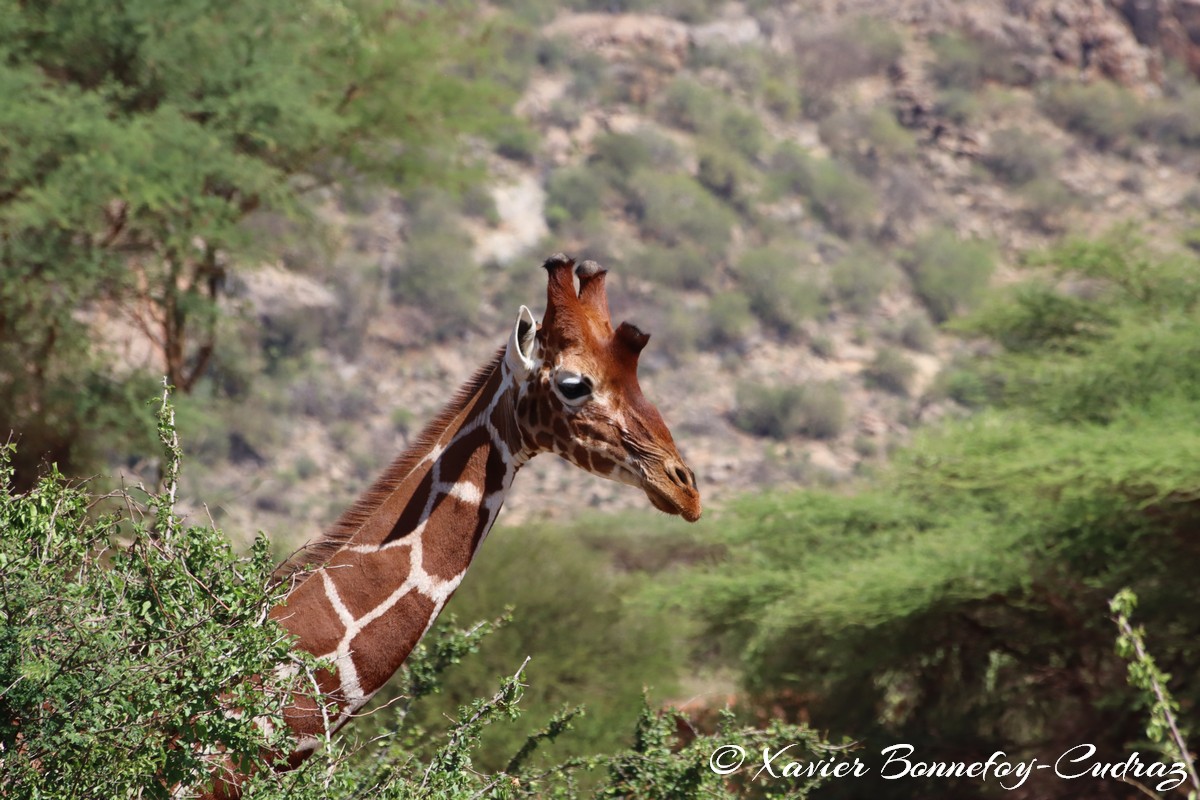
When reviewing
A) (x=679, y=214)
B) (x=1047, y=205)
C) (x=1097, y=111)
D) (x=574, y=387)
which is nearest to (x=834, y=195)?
(x=679, y=214)

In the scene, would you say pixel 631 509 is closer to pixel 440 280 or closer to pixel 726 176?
pixel 440 280

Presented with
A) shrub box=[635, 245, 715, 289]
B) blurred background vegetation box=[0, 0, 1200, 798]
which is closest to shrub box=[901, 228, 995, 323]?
shrub box=[635, 245, 715, 289]

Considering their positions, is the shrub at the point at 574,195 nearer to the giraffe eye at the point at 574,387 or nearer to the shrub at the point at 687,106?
the shrub at the point at 687,106

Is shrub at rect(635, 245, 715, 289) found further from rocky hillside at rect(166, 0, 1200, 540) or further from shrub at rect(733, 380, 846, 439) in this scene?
shrub at rect(733, 380, 846, 439)

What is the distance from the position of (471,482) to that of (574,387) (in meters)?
0.39

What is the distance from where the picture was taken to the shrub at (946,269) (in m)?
46.9

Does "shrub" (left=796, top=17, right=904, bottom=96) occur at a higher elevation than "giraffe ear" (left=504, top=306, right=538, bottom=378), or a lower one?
lower

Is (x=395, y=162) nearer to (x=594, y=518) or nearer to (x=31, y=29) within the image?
(x=31, y=29)

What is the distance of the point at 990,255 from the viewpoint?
49406 mm

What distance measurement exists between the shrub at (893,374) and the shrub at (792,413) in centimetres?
300

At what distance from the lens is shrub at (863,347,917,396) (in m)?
42.9

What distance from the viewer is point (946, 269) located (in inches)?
1895

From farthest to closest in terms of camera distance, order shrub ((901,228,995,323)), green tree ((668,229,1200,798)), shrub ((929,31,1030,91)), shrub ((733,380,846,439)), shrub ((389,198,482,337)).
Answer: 1. shrub ((929,31,1030,91))
2. shrub ((901,228,995,323))
3. shrub ((389,198,482,337))
4. shrub ((733,380,846,439))
5. green tree ((668,229,1200,798))

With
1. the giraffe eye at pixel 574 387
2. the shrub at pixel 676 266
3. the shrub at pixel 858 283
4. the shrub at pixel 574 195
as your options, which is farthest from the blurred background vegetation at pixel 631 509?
the shrub at pixel 858 283
